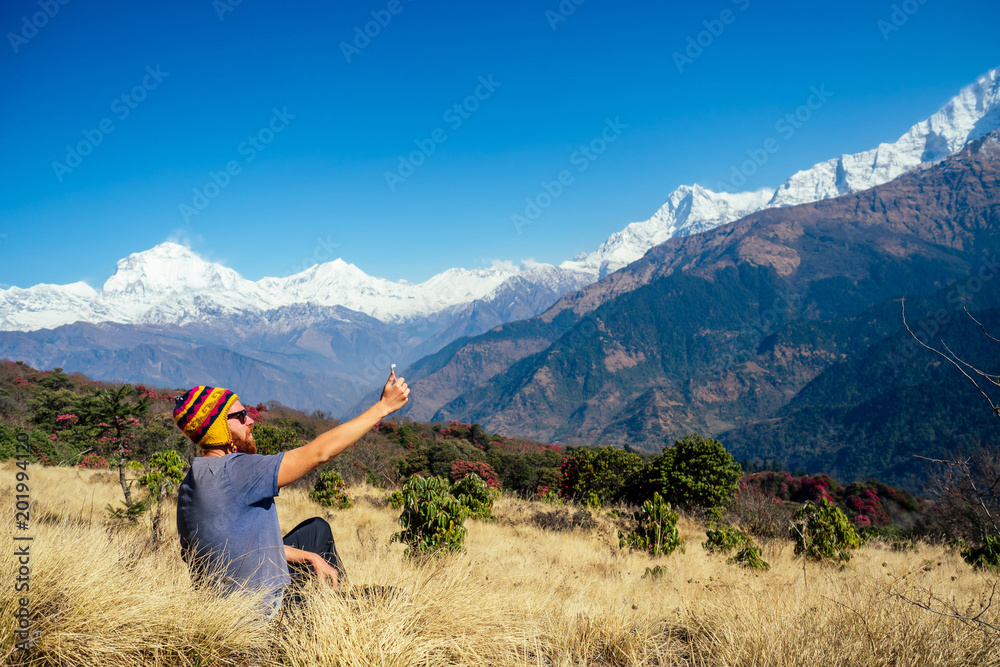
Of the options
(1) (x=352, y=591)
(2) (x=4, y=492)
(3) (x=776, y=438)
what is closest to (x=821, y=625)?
(1) (x=352, y=591)

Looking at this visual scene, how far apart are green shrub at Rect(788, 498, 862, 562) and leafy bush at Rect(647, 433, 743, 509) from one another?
627 cm

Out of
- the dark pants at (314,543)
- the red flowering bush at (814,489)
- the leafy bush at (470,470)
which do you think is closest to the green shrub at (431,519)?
the dark pants at (314,543)

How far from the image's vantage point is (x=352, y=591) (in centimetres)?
300

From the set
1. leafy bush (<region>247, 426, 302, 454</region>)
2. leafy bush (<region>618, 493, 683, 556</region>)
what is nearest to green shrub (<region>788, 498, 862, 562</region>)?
leafy bush (<region>618, 493, 683, 556</region>)

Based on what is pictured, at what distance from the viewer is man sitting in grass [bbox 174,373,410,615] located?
2.50 metres

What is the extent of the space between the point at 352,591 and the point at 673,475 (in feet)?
47.9

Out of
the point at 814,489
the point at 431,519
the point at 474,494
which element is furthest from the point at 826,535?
the point at 814,489

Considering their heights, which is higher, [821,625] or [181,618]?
[181,618]

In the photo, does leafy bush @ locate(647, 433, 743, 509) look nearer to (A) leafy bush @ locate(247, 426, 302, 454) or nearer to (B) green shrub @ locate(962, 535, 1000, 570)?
(B) green shrub @ locate(962, 535, 1000, 570)

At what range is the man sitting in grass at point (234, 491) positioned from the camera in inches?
98.4

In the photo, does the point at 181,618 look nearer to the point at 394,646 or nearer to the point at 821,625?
the point at 394,646

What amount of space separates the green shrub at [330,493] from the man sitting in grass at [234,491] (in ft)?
28.3

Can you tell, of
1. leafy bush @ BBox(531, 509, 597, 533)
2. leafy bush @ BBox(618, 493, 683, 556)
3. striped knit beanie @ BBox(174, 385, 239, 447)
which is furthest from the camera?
leafy bush @ BBox(531, 509, 597, 533)

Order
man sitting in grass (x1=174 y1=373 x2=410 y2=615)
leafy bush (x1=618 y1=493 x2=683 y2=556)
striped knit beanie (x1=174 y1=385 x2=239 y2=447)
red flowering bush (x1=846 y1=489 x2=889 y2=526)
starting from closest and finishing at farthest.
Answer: man sitting in grass (x1=174 y1=373 x2=410 y2=615)
striped knit beanie (x1=174 y1=385 x2=239 y2=447)
leafy bush (x1=618 y1=493 x2=683 y2=556)
red flowering bush (x1=846 y1=489 x2=889 y2=526)
